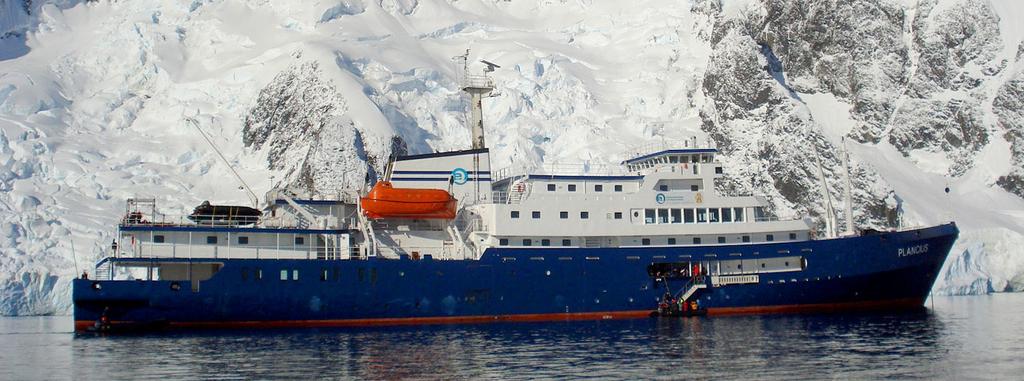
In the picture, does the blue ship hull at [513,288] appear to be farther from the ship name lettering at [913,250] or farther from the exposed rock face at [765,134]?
the exposed rock face at [765,134]

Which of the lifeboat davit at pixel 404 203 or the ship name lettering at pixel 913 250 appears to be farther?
the ship name lettering at pixel 913 250

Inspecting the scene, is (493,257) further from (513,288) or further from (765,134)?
(765,134)

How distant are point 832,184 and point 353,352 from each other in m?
44.6

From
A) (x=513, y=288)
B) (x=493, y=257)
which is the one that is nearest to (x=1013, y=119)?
(x=513, y=288)

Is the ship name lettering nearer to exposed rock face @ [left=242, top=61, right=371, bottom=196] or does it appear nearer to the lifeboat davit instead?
the lifeboat davit

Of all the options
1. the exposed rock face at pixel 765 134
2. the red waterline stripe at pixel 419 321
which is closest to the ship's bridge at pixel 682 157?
the red waterline stripe at pixel 419 321

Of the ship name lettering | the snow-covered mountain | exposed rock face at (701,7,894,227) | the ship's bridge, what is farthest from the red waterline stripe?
exposed rock face at (701,7,894,227)

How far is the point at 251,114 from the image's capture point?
60.9 meters

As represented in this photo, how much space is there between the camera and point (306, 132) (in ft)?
200

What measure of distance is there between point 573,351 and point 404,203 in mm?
10133

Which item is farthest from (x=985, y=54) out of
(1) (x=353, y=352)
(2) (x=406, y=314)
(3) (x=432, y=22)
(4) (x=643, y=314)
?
(1) (x=353, y=352)

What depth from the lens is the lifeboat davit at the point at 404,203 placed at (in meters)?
31.2

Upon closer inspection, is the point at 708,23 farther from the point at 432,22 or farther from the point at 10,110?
the point at 10,110

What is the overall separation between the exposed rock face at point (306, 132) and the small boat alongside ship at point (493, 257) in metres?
24.9
